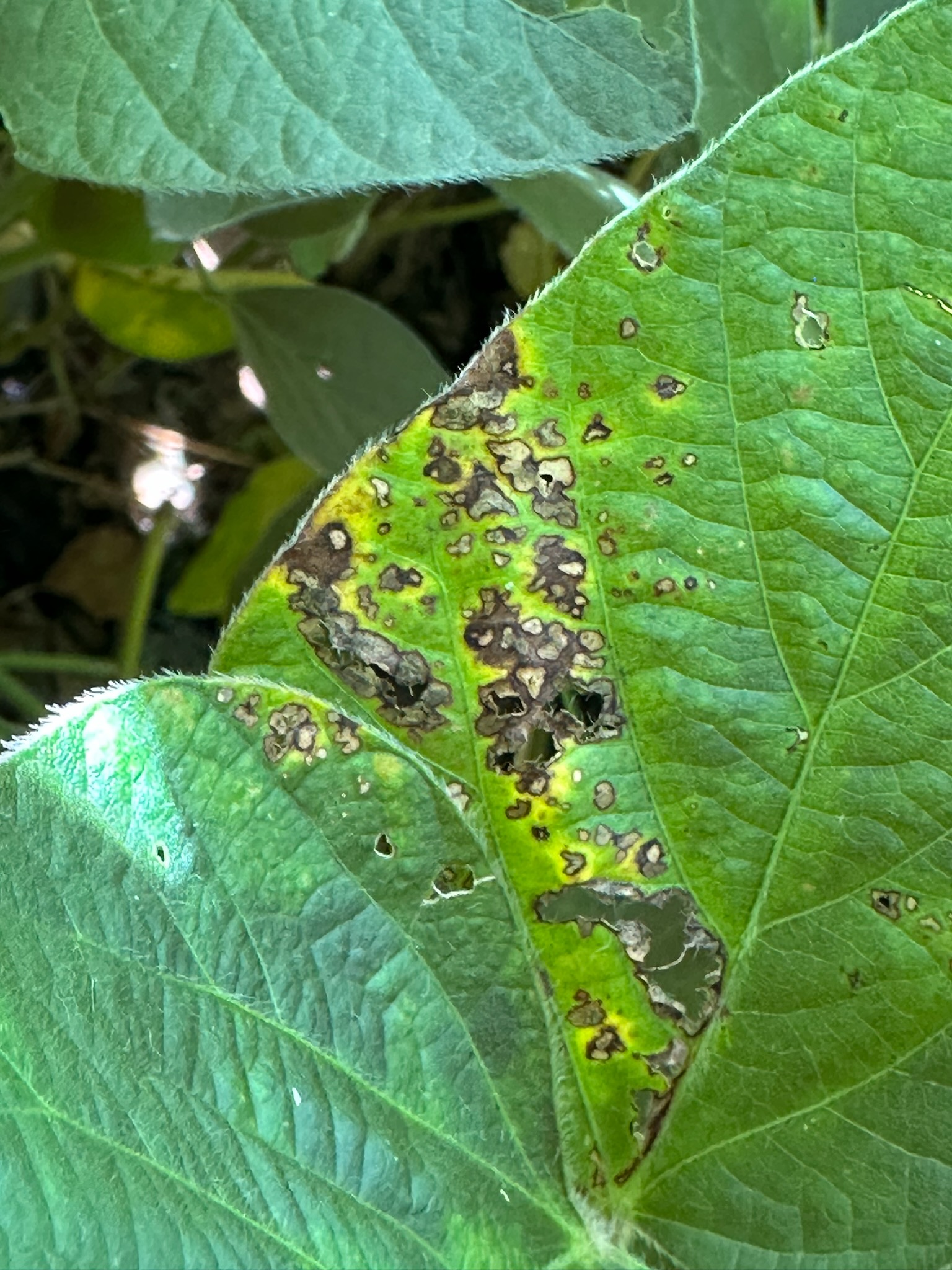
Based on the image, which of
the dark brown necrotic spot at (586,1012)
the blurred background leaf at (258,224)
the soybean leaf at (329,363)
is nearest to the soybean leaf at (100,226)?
the blurred background leaf at (258,224)

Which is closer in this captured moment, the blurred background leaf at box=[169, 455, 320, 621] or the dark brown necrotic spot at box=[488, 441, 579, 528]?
the dark brown necrotic spot at box=[488, 441, 579, 528]

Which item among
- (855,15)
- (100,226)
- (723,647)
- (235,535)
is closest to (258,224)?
(100,226)

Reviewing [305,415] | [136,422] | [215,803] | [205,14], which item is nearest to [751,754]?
[215,803]

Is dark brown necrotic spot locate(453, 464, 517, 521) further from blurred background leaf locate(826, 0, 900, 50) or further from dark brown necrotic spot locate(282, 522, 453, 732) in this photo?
blurred background leaf locate(826, 0, 900, 50)

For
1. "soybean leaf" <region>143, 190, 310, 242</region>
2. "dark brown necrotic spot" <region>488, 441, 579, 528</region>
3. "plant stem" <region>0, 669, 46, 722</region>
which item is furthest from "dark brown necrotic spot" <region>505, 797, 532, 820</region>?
"plant stem" <region>0, 669, 46, 722</region>

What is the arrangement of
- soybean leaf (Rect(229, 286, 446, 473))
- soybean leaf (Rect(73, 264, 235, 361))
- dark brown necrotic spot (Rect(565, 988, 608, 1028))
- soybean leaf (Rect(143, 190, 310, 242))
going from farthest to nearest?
soybean leaf (Rect(73, 264, 235, 361))
soybean leaf (Rect(229, 286, 446, 473))
soybean leaf (Rect(143, 190, 310, 242))
dark brown necrotic spot (Rect(565, 988, 608, 1028))

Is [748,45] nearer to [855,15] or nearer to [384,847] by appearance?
[855,15]

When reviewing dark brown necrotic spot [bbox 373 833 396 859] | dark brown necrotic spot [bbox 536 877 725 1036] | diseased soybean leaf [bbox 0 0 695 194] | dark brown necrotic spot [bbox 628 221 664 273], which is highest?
diseased soybean leaf [bbox 0 0 695 194]

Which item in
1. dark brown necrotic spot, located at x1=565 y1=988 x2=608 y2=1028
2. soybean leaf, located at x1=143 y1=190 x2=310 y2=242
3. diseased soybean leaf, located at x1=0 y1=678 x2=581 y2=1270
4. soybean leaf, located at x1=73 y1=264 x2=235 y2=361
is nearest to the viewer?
diseased soybean leaf, located at x1=0 y1=678 x2=581 y2=1270
